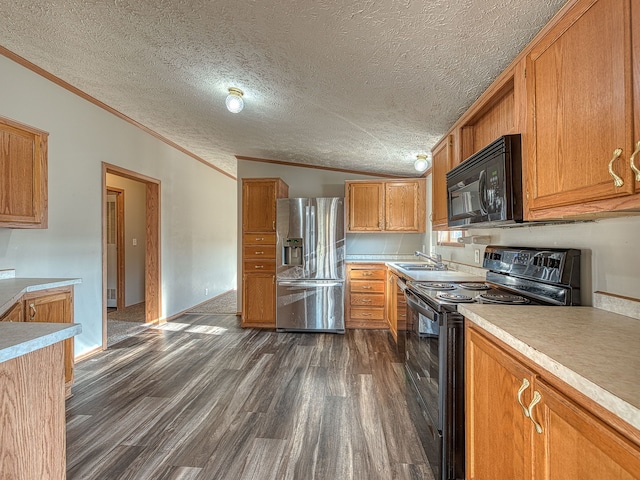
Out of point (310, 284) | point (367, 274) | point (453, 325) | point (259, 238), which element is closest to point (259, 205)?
point (259, 238)

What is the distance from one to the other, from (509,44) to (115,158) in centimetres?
381

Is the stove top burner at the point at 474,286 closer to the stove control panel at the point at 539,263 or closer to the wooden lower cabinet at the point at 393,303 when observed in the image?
the stove control panel at the point at 539,263

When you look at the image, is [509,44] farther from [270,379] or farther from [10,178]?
[10,178]

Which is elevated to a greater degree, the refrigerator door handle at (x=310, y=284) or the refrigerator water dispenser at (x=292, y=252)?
the refrigerator water dispenser at (x=292, y=252)

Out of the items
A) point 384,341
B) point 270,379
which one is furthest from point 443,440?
point 384,341

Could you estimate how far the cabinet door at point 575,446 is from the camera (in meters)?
0.61

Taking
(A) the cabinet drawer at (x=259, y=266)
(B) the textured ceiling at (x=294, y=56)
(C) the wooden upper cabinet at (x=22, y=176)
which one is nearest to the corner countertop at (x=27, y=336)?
(C) the wooden upper cabinet at (x=22, y=176)

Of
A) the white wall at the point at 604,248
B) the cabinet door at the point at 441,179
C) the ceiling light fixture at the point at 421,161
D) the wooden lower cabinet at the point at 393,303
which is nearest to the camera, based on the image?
the white wall at the point at 604,248

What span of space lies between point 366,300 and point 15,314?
331 centimetres

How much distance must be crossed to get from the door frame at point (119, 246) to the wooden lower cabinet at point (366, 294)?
3.87m

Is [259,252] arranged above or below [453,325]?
above

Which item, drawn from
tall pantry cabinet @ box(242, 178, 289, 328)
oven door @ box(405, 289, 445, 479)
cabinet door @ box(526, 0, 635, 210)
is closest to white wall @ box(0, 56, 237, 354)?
tall pantry cabinet @ box(242, 178, 289, 328)

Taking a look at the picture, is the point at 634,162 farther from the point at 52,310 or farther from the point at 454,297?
the point at 52,310

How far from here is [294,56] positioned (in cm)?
192
